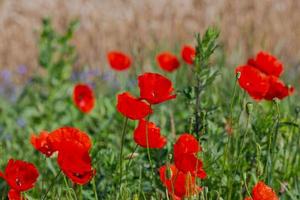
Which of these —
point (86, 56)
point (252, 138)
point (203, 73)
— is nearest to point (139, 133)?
point (203, 73)

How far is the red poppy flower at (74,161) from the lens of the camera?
8.41ft

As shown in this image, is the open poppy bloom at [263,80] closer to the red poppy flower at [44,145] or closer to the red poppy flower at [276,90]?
the red poppy flower at [276,90]

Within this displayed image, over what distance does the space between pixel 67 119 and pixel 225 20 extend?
2.89m

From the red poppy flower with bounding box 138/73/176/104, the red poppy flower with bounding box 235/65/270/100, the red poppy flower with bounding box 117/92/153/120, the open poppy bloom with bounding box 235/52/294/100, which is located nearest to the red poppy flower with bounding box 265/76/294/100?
the open poppy bloom with bounding box 235/52/294/100

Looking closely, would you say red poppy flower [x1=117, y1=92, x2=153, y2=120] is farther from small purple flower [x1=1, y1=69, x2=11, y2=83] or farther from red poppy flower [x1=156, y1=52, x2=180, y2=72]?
small purple flower [x1=1, y1=69, x2=11, y2=83]

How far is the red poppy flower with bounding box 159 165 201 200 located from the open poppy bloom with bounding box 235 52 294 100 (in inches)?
16.8

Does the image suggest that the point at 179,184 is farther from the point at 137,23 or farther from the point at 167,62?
the point at 137,23

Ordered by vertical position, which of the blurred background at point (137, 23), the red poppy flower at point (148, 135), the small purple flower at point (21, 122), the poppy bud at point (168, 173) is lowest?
the poppy bud at point (168, 173)

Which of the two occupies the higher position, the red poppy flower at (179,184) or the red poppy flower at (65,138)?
the red poppy flower at (65,138)

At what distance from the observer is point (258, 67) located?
3.43 m

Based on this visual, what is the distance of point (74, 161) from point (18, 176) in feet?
0.74

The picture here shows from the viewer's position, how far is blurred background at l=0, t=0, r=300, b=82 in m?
7.47

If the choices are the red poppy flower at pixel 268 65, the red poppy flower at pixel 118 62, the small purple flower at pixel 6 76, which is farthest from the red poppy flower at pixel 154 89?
the small purple flower at pixel 6 76

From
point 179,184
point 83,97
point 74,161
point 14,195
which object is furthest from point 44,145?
point 83,97
